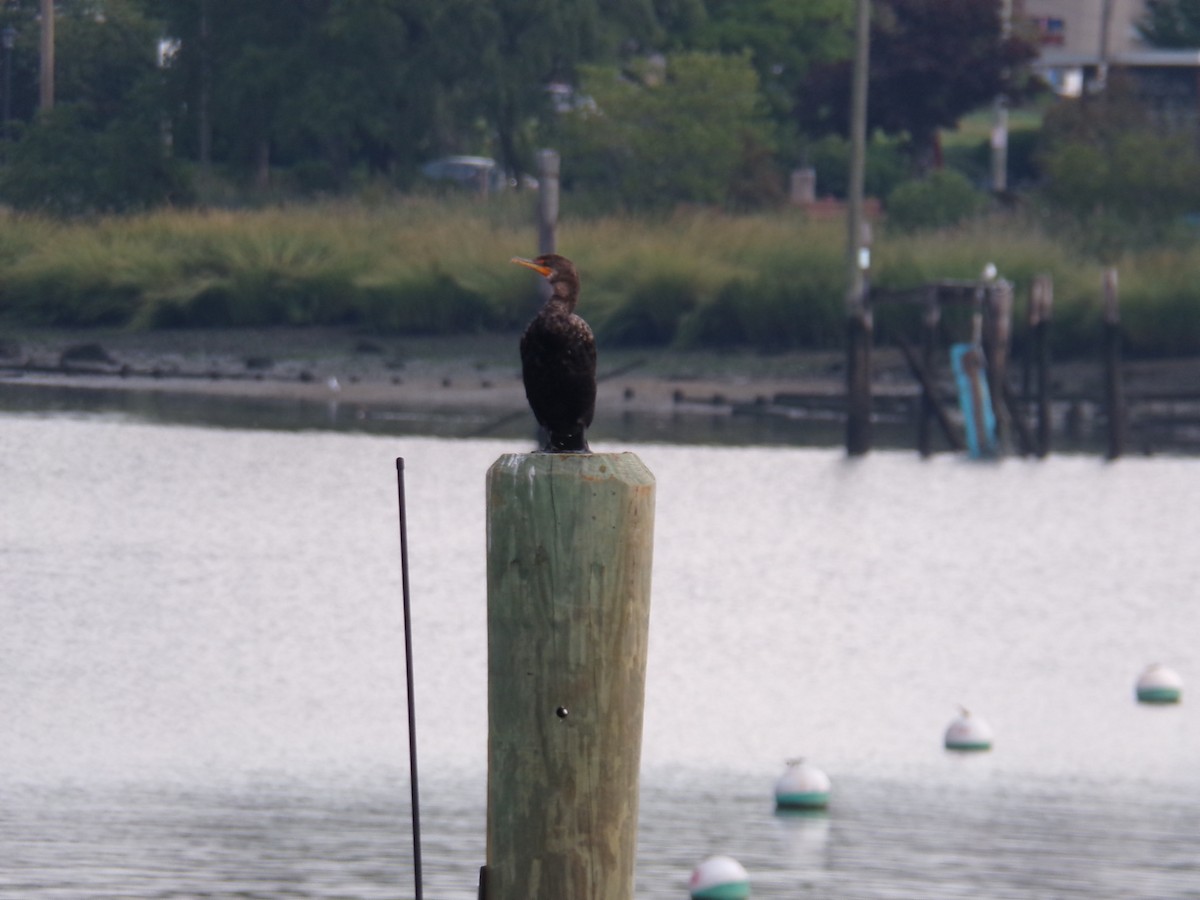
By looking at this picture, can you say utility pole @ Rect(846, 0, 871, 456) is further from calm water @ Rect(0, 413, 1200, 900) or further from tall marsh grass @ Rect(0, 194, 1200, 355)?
tall marsh grass @ Rect(0, 194, 1200, 355)

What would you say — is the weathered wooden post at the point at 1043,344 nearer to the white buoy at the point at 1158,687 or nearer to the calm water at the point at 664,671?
the calm water at the point at 664,671

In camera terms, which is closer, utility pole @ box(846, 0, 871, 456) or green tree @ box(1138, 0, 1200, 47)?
utility pole @ box(846, 0, 871, 456)

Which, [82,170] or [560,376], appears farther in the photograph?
[82,170]

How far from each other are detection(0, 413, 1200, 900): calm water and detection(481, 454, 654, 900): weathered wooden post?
5149mm

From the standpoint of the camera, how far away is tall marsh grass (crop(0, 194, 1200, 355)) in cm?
3931

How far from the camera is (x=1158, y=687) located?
1741 cm

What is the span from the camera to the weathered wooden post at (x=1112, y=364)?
31.9 m

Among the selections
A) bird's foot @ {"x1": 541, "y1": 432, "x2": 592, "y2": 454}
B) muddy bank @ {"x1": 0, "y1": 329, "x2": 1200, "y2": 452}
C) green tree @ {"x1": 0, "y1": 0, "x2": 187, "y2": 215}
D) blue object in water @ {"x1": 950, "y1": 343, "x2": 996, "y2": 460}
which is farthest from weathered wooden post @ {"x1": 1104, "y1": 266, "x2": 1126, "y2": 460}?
bird's foot @ {"x1": 541, "y1": 432, "x2": 592, "y2": 454}

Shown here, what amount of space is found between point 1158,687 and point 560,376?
38.8 ft

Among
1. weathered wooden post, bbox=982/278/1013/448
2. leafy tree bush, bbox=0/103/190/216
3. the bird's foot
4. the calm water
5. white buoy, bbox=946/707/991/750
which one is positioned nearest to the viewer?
the bird's foot

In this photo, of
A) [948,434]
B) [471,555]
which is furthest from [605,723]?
[948,434]

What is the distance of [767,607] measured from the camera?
70.5ft

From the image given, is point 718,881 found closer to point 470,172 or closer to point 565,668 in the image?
point 565,668

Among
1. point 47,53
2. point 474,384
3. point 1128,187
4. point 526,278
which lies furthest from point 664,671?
point 47,53
